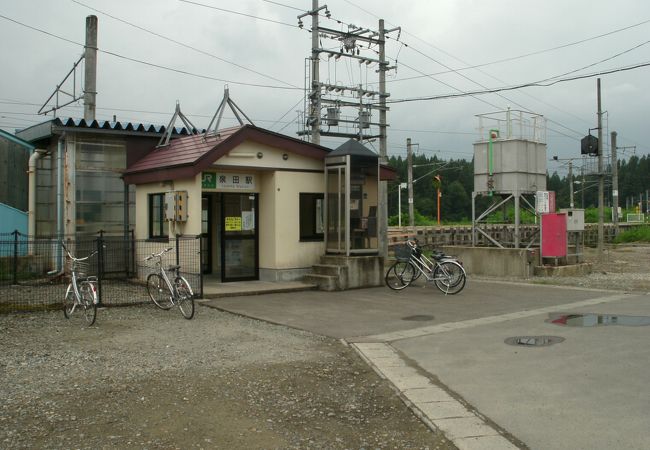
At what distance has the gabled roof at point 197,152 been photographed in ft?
44.9

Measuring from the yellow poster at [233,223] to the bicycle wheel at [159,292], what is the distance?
3308 millimetres

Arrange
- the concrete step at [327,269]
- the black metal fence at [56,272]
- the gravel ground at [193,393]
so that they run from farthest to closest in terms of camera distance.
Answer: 1. the concrete step at [327,269]
2. the black metal fence at [56,272]
3. the gravel ground at [193,393]

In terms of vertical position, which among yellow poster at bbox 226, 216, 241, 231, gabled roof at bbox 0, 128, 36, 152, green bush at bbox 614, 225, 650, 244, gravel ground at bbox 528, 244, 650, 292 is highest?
gabled roof at bbox 0, 128, 36, 152

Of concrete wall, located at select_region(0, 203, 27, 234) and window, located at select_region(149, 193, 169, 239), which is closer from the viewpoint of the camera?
window, located at select_region(149, 193, 169, 239)

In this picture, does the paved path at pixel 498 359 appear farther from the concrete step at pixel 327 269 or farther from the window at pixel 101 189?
the window at pixel 101 189

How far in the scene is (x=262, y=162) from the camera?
1481 centimetres

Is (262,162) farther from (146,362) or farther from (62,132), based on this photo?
(146,362)

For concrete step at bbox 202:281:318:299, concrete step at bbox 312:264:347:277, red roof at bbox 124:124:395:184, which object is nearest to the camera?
concrete step at bbox 202:281:318:299

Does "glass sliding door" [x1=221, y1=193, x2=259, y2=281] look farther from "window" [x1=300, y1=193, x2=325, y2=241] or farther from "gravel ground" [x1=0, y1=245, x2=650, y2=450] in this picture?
"gravel ground" [x1=0, y1=245, x2=650, y2=450]

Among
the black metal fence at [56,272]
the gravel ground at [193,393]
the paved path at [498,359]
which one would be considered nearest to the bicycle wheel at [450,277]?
the paved path at [498,359]

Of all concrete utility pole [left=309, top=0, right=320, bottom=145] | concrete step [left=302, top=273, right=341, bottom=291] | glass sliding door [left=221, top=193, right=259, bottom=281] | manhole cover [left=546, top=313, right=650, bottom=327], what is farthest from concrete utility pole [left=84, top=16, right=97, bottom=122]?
manhole cover [left=546, top=313, right=650, bottom=327]

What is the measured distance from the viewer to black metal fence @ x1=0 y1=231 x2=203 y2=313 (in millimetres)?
11742

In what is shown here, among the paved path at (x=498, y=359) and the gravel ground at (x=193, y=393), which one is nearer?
the gravel ground at (x=193, y=393)

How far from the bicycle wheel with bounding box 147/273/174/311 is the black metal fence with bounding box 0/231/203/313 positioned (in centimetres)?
47
